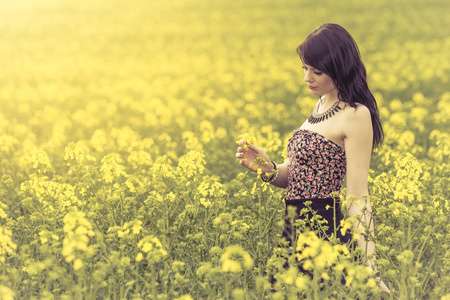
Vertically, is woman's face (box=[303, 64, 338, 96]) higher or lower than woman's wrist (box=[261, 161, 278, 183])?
higher

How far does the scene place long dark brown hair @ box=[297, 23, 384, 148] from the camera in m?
3.62

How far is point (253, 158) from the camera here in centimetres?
409

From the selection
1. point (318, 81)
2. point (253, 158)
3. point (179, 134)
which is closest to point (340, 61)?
point (318, 81)

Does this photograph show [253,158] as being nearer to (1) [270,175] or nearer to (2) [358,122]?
(1) [270,175]

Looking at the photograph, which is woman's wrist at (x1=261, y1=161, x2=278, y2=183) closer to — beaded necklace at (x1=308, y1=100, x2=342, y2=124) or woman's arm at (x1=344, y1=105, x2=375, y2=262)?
beaded necklace at (x1=308, y1=100, x2=342, y2=124)

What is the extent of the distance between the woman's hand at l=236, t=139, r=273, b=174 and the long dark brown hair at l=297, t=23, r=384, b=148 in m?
0.70

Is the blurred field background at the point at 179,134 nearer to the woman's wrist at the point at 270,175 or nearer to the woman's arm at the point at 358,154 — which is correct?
the woman's arm at the point at 358,154

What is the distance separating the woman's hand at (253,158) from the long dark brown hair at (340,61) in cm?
70

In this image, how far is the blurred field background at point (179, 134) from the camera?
12.4 feet

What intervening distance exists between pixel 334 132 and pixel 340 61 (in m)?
0.45

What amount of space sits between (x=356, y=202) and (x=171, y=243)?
152cm

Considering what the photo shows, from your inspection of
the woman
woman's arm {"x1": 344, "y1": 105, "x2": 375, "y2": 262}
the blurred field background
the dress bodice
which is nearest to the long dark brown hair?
the woman

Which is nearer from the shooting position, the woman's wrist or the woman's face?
the woman's face

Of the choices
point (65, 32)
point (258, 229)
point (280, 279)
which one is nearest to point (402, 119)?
point (258, 229)
